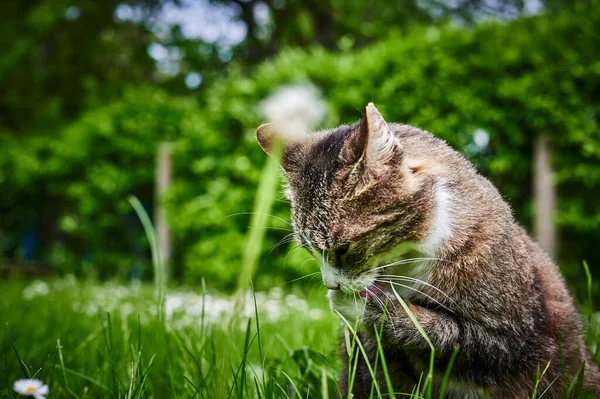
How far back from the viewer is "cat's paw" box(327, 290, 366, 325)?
1395mm

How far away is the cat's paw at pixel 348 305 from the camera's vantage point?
4.58 feet

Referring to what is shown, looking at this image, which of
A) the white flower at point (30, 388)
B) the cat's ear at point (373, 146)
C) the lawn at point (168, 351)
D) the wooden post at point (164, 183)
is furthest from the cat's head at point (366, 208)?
the wooden post at point (164, 183)

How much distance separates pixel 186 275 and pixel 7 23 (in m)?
6.57

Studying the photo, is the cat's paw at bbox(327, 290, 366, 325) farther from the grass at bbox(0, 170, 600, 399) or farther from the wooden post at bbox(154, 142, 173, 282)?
the wooden post at bbox(154, 142, 173, 282)

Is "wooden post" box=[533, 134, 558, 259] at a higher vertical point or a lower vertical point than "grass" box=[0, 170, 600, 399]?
lower

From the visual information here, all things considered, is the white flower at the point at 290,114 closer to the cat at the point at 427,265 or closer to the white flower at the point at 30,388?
the cat at the point at 427,265

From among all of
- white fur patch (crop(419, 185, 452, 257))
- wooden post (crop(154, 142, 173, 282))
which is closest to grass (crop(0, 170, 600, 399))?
white fur patch (crop(419, 185, 452, 257))

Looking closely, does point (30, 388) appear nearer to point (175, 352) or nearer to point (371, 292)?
point (175, 352)

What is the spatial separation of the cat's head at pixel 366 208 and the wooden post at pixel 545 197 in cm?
347

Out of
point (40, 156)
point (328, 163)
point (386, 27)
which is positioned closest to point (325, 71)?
point (328, 163)

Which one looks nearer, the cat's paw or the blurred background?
the cat's paw

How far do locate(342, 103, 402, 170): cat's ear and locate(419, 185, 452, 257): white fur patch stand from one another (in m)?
0.17

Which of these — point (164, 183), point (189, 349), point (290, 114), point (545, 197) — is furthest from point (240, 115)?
point (290, 114)

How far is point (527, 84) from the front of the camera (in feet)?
14.6
